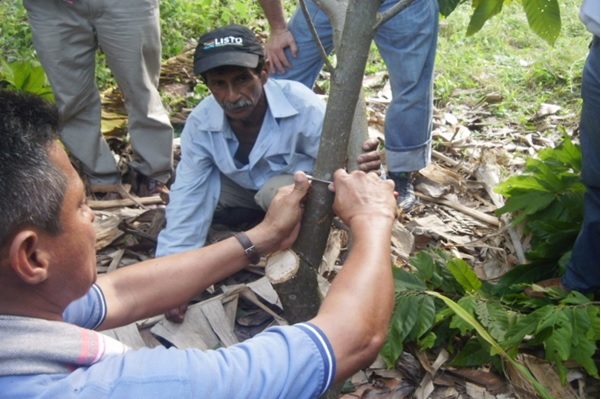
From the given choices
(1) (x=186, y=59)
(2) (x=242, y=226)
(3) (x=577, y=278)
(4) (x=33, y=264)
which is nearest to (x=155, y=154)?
(2) (x=242, y=226)

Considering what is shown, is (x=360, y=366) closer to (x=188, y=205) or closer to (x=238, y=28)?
(x=188, y=205)

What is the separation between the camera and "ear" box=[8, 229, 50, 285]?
1.49 m

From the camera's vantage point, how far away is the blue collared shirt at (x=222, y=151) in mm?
3461

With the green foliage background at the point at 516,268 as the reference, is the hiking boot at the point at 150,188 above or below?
below

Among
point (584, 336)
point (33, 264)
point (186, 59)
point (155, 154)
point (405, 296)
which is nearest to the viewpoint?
point (33, 264)

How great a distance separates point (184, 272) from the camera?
2256 millimetres

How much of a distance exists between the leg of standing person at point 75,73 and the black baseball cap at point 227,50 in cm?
109

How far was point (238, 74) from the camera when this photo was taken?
3330mm

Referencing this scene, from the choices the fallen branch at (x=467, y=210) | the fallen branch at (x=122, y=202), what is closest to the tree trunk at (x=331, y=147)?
the fallen branch at (x=467, y=210)

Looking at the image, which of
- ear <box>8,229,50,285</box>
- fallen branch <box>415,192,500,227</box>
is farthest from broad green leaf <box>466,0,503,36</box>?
fallen branch <box>415,192,500,227</box>

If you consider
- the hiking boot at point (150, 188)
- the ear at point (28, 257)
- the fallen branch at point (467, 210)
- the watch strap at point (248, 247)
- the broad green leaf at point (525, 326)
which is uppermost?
the ear at point (28, 257)

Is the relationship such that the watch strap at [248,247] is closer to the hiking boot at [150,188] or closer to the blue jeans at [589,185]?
the blue jeans at [589,185]

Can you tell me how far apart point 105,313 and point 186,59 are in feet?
13.2

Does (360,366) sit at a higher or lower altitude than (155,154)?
higher
